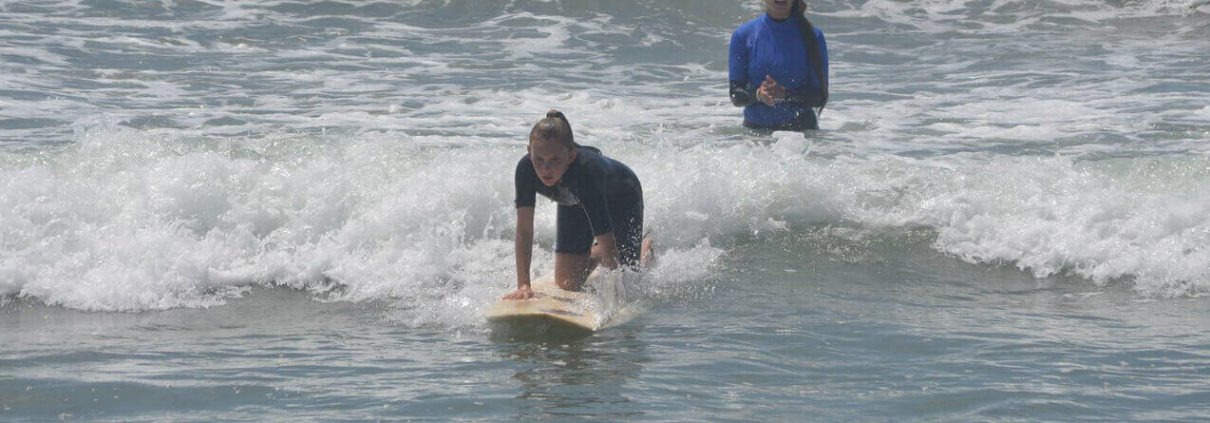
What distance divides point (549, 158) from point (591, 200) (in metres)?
0.67

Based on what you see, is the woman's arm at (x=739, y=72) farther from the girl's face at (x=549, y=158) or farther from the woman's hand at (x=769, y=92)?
the girl's face at (x=549, y=158)

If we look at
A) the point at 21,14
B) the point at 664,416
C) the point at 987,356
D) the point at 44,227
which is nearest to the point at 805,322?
the point at 987,356

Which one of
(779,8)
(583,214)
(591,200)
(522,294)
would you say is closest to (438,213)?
(583,214)

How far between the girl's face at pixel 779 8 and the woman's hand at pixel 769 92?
401mm

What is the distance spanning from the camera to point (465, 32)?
14.9 meters

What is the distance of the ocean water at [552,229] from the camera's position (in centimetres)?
471

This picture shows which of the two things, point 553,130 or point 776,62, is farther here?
point 776,62

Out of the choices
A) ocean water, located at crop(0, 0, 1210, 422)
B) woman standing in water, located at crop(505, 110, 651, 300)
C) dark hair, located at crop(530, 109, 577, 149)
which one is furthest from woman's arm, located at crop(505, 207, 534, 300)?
dark hair, located at crop(530, 109, 577, 149)

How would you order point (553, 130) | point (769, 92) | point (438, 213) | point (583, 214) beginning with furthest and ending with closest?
point (769, 92), point (438, 213), point (583, 214), point (553, 130)

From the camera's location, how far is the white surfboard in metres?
5.59

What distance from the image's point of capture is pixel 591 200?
6109 mm

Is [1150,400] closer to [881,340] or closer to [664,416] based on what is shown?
[881,340]

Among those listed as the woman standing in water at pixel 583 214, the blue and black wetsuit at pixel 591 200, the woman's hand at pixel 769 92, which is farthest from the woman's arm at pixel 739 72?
the blue and black wetsuit at pixel 591 200

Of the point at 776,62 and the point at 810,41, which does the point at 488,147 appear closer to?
the point at 776,62
